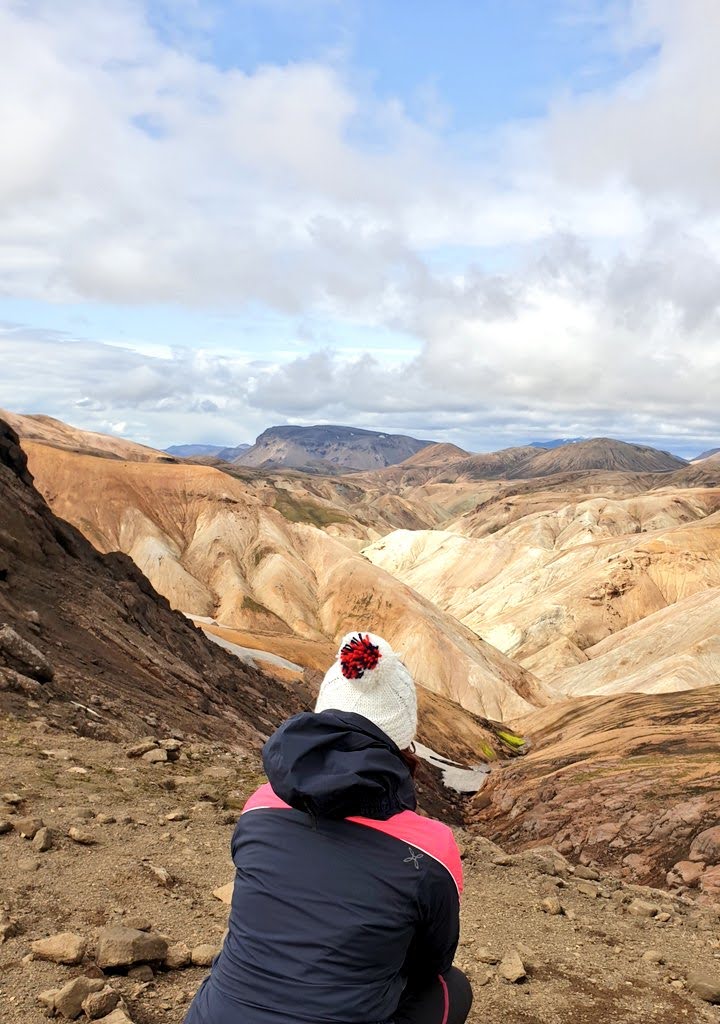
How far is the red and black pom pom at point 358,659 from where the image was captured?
4.00 m

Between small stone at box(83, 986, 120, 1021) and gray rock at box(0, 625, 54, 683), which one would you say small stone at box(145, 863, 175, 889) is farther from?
gray rock at box(0, 625, 54, 683)

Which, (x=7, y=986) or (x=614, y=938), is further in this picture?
(x=614, y=938)

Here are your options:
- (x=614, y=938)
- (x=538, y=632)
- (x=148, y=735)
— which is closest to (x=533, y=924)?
(x=614, y=938)

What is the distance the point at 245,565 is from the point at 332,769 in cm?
10653

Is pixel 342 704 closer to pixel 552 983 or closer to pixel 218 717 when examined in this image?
pixel 552 983

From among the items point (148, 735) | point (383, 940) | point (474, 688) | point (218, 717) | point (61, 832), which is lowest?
point (474, 688)

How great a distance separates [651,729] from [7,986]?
30257 millimetres

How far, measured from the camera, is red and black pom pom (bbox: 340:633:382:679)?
400cm

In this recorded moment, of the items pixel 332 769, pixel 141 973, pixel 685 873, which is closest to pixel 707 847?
pixel 685 873

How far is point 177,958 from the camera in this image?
641 cm

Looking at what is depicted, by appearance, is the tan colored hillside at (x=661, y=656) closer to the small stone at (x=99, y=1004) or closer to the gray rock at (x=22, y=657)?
the gray rock at (x=22, y=657)

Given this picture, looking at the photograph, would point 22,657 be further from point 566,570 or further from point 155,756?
point 566,570

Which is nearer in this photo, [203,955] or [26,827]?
[203,955]

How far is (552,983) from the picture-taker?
7.75 m
